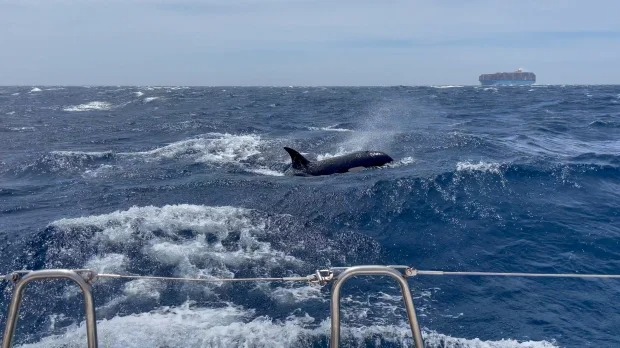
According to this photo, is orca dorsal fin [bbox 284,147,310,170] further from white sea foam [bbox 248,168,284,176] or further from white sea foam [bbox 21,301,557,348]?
white sea foam [bbox 21,301,557,348]

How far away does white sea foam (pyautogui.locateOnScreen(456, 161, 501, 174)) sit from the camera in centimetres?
1695

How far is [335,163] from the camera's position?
19.0m

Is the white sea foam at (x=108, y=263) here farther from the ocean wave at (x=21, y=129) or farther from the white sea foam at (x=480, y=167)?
the ocean wave at (x=21, y=129)

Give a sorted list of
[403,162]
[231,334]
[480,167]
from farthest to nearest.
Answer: [403,162], [480,167], [231,334]

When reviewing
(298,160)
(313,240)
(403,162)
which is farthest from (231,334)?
(403,162)

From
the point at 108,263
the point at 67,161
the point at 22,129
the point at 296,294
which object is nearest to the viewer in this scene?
the point at 296,294

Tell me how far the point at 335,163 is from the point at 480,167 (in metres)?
4.93

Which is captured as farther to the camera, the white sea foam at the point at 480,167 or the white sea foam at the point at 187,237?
the white sea foam at the point at 480,167

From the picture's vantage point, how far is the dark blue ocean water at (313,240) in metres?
7.98

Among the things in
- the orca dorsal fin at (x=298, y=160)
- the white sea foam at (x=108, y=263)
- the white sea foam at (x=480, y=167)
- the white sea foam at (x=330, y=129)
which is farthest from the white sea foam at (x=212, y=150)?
the white sea foam at (x=108, y=263)

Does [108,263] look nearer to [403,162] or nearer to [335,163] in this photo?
[335,163]

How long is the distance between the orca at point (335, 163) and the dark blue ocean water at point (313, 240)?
0.87 m

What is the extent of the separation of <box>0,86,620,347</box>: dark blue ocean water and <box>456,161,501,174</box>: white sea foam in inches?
1.7

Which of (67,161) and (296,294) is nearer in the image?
(296,294)
